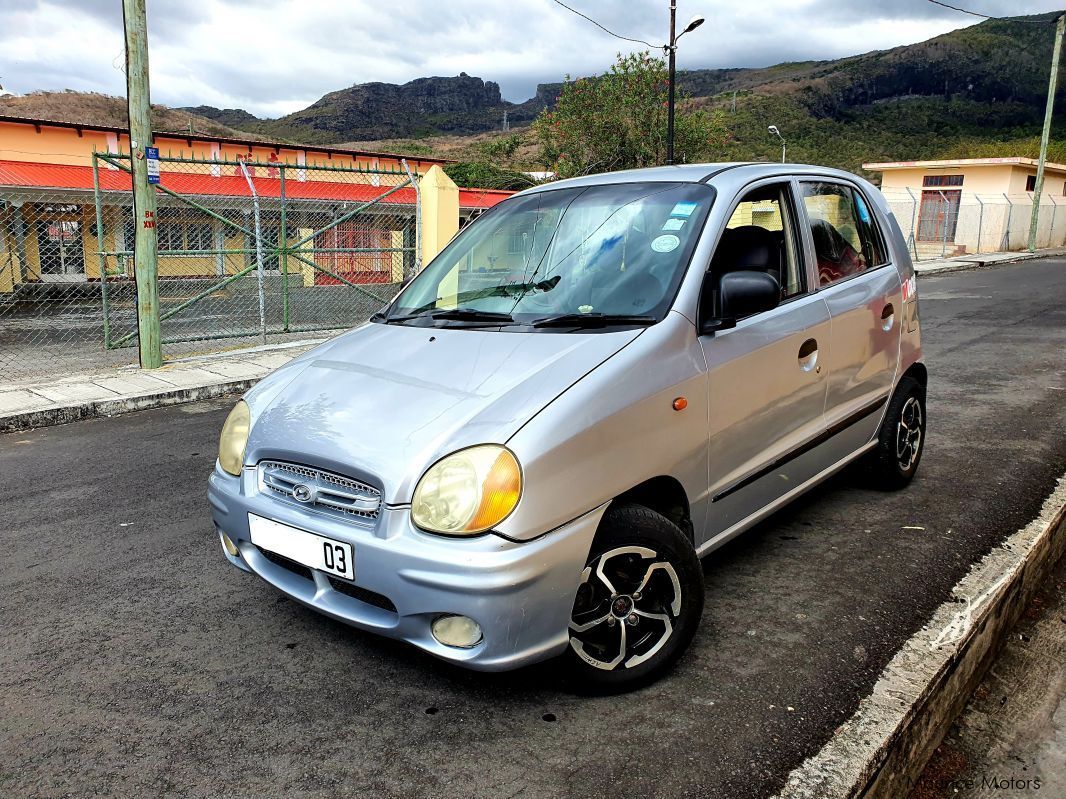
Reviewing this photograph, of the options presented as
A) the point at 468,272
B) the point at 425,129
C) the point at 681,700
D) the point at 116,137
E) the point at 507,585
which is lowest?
the point at 681,700

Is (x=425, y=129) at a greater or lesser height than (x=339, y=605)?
greater

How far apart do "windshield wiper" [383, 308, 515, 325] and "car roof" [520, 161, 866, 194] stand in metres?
0.90

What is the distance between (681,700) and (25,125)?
2514 centimetres

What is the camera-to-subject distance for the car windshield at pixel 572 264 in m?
3.18

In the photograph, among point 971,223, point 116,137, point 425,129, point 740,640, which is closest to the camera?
point 740,640

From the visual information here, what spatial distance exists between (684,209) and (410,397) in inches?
55.9

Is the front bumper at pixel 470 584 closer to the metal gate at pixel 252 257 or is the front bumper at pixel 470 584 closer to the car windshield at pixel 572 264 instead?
the car windshield at pixel 572 264

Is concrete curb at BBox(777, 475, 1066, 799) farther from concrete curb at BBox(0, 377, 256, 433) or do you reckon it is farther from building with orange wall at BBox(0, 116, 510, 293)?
building with orange wall at BBox(0, 116, 510, 293)

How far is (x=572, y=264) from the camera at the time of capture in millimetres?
3424

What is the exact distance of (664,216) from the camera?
341 cm

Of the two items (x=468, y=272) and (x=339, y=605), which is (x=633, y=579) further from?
(x=468, y=272)

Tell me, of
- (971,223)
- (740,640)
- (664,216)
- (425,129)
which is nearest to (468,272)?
(664,216)

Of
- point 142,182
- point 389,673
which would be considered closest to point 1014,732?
point 389,673

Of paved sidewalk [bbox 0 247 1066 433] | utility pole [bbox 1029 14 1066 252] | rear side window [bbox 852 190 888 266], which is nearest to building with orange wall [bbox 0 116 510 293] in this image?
paved sidewalk [bbox 0 247 1066 433]
